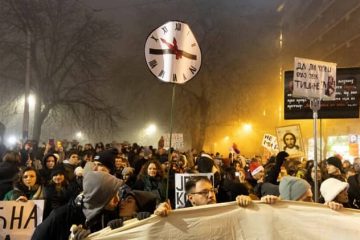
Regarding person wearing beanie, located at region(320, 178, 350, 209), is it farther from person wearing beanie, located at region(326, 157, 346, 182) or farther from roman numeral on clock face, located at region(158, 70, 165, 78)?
person wearing beanie, located at region(326, 157, 346, 182)

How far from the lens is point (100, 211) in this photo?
3746 millimetres

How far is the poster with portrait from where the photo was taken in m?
13.7

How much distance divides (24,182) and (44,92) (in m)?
17.5

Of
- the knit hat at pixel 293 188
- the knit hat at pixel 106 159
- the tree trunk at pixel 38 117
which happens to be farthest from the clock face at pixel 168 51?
the tree trunk at pixel 38 117

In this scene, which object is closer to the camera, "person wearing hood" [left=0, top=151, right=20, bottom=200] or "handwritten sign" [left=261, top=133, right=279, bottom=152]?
"person wearing hood" [left=0, top=151, right=20, bottom=200]

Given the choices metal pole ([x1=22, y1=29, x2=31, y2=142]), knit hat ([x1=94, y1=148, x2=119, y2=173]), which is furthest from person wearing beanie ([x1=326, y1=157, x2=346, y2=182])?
metal pole ([x1=22, y1=29, x2=31, y2=142])

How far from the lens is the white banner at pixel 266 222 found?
157 inches

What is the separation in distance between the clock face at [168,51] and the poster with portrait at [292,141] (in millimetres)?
8109

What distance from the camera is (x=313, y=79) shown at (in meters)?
7.59

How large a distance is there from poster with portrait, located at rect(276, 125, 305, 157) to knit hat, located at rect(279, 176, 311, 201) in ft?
28.7

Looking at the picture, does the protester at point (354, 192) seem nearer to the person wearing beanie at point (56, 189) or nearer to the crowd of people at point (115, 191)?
the crowd of people at point (115, 191)

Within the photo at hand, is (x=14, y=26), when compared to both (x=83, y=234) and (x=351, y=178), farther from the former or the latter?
(x=83, y=234)

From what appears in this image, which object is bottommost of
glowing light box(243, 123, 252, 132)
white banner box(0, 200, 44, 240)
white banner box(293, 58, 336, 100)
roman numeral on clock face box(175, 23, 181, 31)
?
white banner box(0, 200, 44, 240)

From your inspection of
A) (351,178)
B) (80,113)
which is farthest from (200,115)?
(351,178)
